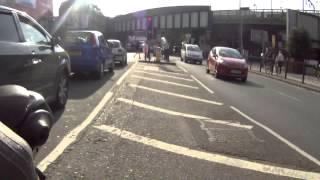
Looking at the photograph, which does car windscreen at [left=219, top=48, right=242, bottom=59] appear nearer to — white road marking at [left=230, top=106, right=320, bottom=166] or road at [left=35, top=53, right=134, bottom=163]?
road at [left=35, top=53, right=134, bottom=163]

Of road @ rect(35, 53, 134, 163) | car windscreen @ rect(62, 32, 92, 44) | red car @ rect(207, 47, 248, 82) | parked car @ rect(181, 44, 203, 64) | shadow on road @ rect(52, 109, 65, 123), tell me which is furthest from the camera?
parked car @ rect(181, 44, 203, 64)

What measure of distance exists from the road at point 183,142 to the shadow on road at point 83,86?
0.51 meters

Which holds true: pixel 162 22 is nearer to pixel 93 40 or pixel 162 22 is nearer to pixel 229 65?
pixel 229 65

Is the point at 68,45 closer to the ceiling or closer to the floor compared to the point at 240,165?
closer to the ceiling

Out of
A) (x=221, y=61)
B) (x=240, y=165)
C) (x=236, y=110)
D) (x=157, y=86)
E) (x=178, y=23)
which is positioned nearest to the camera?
(x=240, y=165)

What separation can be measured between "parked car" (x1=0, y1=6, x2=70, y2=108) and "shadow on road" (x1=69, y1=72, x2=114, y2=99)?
2.65m

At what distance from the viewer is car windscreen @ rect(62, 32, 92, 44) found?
18969 millimetres

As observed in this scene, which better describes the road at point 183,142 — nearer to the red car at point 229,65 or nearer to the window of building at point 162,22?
the red car at point 229,65

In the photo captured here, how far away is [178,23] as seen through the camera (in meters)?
105

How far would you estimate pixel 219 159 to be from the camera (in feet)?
25.8

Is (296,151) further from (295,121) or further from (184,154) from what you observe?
(295,121)

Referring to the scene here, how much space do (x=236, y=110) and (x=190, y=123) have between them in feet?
10.0

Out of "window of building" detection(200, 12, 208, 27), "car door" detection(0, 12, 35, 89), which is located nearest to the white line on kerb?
"car door" detection(0, 12, 35, 89)

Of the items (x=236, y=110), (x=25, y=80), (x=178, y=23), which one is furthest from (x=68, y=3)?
(x=178, y=23)
